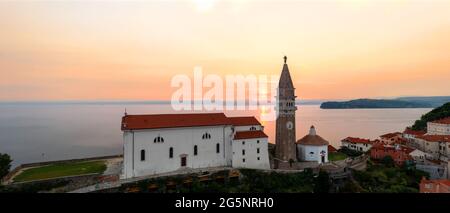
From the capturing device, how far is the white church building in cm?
1403

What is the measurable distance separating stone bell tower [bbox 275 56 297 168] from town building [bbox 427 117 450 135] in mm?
18408

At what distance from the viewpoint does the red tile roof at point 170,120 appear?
1416 centimetres

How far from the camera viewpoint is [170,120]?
1507cm

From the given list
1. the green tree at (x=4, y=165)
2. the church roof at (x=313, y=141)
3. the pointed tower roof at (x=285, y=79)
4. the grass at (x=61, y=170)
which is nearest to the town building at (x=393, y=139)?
the church roof at (x=313, y=141)

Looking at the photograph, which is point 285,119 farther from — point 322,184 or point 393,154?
point 393,154

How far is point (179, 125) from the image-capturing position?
49.0 feet

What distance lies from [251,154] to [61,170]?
10409 mm

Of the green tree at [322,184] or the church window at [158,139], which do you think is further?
the church window at [158,139]

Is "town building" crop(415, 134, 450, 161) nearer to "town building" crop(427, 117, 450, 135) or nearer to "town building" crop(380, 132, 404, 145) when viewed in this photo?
"town building" crop(380, 132, 404, 145)

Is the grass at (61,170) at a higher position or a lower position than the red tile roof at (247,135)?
lower

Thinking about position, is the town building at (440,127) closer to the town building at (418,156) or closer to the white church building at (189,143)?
the town building at (418,156)

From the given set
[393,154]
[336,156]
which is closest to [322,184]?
[336,156]

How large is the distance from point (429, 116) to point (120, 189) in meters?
35.1

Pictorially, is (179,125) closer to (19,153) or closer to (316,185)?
(316,185)
